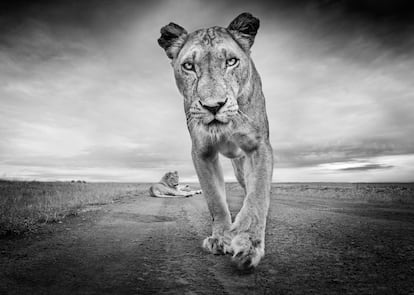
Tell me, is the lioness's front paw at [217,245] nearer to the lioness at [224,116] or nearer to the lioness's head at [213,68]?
the lioness at [224,116]

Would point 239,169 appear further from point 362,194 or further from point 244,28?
point 362,194

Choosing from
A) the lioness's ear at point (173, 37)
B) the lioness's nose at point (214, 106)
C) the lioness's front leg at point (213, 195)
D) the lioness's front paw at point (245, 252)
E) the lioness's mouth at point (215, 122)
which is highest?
the lioness's ear at point (173, 37)

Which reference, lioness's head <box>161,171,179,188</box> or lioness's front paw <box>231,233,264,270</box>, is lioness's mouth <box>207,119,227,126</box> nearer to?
lioness's front paw <box>231,233,264,270</box>

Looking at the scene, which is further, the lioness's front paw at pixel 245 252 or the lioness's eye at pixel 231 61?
the lioness's eye at pixel 231 61

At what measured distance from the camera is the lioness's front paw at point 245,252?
7.50 feet

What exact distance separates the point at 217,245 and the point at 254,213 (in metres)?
0.77

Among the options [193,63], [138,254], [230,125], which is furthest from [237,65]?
[138,254]

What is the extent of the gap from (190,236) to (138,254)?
1.07 meters

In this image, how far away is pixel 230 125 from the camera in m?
3.04

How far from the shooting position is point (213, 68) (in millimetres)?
3061

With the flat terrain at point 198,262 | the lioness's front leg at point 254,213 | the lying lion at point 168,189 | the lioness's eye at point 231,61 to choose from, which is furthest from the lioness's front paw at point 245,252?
the lying lion at point 168,189

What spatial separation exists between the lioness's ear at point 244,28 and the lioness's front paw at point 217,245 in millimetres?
2541

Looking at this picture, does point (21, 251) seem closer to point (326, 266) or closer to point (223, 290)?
point (223, 290)

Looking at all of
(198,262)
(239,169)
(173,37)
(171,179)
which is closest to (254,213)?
(198,262)
